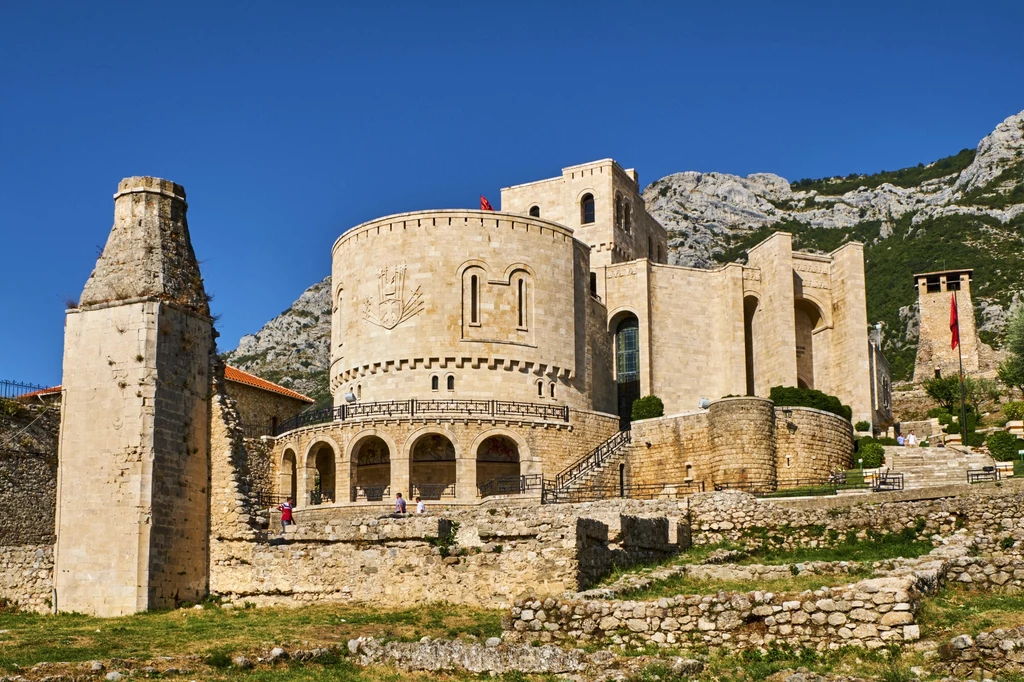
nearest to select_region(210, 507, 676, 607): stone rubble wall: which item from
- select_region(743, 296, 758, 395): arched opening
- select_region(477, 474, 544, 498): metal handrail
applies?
select_region(477, 474, 544, 498): metal handrail

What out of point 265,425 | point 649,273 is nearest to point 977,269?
point 649,273

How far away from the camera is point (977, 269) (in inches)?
4247

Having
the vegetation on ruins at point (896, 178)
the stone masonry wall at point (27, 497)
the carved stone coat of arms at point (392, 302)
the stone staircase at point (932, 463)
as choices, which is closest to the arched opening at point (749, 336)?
the stone staircase at point (932, 463)

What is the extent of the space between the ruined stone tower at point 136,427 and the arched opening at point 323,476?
21.0 meters

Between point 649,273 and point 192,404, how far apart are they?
1388 inches

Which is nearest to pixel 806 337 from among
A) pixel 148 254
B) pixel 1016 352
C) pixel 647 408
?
pixel 647 408

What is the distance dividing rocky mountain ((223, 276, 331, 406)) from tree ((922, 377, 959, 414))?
148ft

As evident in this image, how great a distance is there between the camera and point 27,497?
35469mm

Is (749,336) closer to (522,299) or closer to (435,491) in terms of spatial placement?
(522,299)

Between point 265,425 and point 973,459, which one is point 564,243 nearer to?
point 265,425

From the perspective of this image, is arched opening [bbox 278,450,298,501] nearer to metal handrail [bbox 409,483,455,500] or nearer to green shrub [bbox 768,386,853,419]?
metal handrail [bbox 409,483,455,500]

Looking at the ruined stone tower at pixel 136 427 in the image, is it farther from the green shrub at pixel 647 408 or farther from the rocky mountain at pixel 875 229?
the rocky mountain at pixel 875 229

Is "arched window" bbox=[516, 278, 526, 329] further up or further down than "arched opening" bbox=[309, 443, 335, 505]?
further up

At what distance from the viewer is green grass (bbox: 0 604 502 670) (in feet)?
60.6
